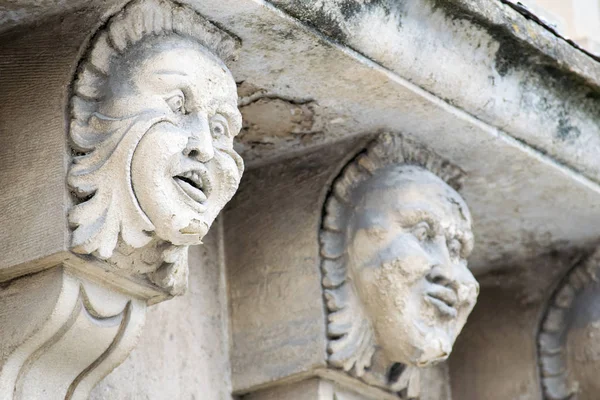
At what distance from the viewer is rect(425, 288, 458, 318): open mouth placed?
273 centimetres

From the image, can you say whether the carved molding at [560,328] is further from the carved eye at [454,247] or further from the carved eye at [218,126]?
the carved eye at [218,126]

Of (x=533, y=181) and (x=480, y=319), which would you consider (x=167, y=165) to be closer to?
(x=533, y=181)

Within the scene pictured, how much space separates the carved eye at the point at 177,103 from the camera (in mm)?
2285

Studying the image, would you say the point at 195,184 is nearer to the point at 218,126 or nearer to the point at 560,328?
the point at 218,126

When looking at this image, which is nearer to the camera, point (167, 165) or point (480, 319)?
point (167, 165)

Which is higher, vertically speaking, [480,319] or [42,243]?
[42,243]

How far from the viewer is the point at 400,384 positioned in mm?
2910

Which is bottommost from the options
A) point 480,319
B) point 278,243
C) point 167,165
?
point 480,319

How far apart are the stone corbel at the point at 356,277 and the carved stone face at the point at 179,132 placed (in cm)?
45

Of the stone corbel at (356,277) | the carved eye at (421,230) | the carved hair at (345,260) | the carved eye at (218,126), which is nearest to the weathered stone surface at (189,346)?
the stone corbel at (356,277)

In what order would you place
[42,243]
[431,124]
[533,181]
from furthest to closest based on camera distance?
[533,181] → [431,124] → [42,243]

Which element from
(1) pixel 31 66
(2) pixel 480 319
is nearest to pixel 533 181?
(2) pixel 480 319

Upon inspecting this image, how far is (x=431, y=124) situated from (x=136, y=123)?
0.71 metres

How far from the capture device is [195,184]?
7.49 ft
